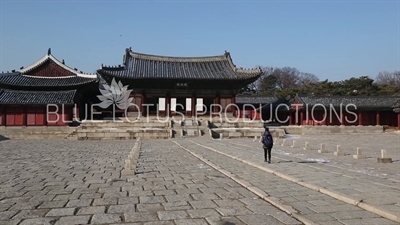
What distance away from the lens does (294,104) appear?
1544 inches

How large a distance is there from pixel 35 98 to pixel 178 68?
1467 centimetres

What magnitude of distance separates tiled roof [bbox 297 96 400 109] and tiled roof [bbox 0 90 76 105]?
79.8 feet

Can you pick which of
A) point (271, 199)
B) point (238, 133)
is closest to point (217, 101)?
point (238, 133)

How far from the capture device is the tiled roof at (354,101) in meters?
37.6

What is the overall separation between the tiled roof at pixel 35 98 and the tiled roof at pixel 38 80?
285 centimetres

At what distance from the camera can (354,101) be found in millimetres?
38594

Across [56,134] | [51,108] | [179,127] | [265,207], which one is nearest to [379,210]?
[265,207]

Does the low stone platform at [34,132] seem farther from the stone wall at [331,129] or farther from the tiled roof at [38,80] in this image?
the stone wall at [331,129]

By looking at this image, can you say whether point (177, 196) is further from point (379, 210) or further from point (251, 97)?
point (251, 97)

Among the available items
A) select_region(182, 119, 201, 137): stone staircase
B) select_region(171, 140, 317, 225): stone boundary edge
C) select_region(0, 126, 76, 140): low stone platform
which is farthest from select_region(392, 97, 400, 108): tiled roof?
select_region(171, 140, 317, 225): stone boundary edge

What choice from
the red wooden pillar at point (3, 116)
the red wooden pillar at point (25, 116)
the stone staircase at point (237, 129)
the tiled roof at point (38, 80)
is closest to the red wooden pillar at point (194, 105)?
the stone staircase at point (237, 129)

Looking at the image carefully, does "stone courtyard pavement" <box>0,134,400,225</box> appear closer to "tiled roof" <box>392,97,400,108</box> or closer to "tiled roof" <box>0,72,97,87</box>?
"tiled roof" <box>0,72,97,87</box>

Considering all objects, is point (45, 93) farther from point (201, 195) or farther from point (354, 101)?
point (354, 101)

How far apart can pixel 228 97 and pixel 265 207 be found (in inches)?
1210
